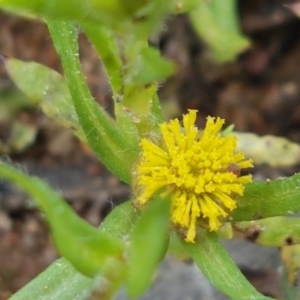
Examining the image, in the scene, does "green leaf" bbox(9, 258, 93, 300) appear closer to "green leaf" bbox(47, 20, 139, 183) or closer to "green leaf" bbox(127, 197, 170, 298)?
"green leaf" bbox(47, 20, 139, 183)

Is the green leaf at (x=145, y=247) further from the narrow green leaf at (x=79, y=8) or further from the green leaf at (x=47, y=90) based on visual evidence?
the green leaf at (x=47, y=90)

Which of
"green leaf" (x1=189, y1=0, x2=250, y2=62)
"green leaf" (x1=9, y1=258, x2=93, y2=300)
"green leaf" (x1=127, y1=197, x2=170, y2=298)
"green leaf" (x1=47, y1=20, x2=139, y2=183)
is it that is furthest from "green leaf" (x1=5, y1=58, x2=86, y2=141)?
"green leaf" (x1=189, y1=0, x2=250, y2=62)

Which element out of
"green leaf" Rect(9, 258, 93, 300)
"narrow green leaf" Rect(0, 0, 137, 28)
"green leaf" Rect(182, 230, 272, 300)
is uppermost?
"narrow green leaf" Rect(0, 0, 137, 28)

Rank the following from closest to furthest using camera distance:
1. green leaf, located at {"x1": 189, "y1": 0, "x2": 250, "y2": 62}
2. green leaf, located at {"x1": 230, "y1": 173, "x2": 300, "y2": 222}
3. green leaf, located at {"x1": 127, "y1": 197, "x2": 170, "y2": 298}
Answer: green leaf, located at {"x1": 127, "y1": 197, "x2": 170, "y2": 298} < green leaf, located at {"x1": 230, "y1": 173, "x2": 300, "y2": 222} < green leaf, located at {"x1": 189, "y1": 0, "x2": 250, "y2": 62}

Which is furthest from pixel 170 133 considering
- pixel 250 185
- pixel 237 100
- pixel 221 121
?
pixel 237 100

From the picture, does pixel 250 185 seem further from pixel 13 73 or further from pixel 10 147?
pixel 10 147

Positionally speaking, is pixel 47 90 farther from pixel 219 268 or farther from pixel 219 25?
pixel 219 25

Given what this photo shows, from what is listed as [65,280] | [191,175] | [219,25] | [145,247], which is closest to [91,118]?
[191,175]
